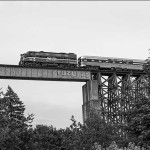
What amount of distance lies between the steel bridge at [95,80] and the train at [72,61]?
1.17 m

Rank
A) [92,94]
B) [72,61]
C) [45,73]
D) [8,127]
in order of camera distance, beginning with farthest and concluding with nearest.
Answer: [72,61] → [92,94] → [45,73] → [8,127]

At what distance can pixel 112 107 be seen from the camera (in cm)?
5941

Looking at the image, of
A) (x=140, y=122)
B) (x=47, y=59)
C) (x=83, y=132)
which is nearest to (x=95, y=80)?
(x=47, y=59)

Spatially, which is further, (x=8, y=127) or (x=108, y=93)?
(x=108, y=93)

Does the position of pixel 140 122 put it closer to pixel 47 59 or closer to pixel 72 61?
pixel 47 59

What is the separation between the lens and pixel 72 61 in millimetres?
57750

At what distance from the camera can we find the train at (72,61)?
55.1m

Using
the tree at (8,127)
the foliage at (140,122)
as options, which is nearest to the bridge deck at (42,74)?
the tree at (8,127)

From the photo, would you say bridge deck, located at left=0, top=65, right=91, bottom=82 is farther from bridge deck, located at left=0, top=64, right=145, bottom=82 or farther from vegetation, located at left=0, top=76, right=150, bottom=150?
vegetation, located at left=0, top=76, right=150, bottom=150

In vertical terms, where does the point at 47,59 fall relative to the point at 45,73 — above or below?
above

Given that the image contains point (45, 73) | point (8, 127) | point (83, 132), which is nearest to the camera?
point (8, 127)

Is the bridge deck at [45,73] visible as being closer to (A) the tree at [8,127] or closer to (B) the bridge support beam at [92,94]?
(B) the bridge support beam at [92,94]

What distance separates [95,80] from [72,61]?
18.0 feet

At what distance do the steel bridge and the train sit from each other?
117cm
